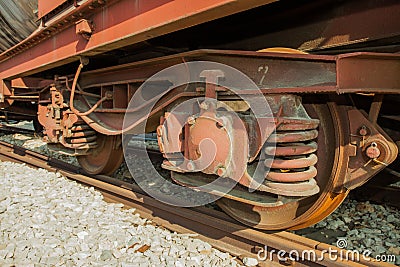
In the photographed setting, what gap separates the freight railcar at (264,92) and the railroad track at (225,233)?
11 centimetres

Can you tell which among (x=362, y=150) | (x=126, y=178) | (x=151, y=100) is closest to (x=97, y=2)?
(x=151, y=100)

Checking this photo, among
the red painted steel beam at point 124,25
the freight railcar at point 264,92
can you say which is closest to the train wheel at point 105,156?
the freight railcar at point 264,92

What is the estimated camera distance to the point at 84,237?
253 cm

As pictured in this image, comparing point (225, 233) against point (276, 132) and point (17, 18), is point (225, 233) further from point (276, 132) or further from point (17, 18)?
point (17, 18)

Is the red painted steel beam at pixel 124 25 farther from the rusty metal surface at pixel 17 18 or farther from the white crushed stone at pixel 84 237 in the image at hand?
the white crushed stone at pixel 84 237

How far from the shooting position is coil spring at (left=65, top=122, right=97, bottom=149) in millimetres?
3396

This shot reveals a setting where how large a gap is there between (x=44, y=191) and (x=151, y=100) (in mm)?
1862

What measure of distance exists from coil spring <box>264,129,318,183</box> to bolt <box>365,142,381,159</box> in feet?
0.98

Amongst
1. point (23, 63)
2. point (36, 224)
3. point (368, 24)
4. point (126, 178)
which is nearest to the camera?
point (368, 24)

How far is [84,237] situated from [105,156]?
4.27 feet

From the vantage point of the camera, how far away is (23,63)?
383 cm

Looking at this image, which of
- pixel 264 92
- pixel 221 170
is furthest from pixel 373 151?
pixel 221 170

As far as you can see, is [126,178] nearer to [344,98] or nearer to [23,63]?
[23,63]

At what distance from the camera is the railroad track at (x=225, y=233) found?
2004 millimetres
